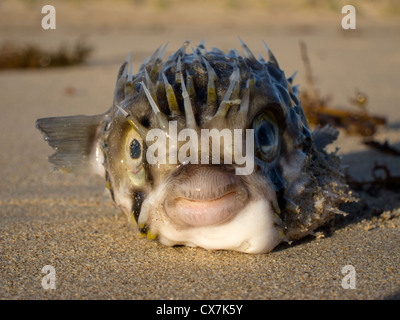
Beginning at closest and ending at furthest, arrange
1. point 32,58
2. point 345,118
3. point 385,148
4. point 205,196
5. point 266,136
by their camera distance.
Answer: point 205,196 → point 266,136 → point 385,148 → point 345,118 → point 32,58

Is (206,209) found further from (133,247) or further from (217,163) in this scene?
(133,247)

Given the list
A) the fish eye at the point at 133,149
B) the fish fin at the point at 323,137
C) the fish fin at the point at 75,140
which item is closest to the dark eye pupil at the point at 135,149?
the fish eye at the point at 133,149

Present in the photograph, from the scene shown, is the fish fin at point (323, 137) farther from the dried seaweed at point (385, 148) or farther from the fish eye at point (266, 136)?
the dried seaweed at point (385, 148)

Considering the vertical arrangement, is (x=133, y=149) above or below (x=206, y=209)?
above

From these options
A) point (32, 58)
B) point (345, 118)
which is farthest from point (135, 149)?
point (32, 58)

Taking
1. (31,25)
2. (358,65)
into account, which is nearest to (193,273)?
(358,65)

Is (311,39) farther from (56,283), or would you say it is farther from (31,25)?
(56,283)

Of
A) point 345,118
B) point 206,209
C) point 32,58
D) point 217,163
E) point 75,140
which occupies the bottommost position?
point 206,209

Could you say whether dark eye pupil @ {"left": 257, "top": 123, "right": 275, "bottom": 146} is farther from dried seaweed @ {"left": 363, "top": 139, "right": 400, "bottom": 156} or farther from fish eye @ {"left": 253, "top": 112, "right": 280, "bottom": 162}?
dried seaweed @ {"left": 363, "top": 139, "right": 400, "bottom": 156}
